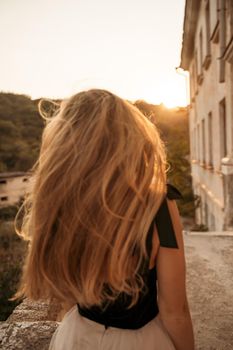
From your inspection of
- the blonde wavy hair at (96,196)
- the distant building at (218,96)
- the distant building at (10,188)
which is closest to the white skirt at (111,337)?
the blonde wavy hair at (96,196)

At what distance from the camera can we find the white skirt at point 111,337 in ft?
4.12

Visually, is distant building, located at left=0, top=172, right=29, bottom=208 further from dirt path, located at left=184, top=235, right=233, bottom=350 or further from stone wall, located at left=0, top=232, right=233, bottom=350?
stone wall, located at left=0, top=232, right=233, bottom=350

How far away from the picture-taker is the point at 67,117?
1246 mm

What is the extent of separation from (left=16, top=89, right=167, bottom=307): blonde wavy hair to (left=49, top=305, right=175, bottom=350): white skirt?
11cm

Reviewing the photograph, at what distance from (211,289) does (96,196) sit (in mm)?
2802

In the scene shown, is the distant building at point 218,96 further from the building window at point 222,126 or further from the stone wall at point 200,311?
the stone wall at point 200,311

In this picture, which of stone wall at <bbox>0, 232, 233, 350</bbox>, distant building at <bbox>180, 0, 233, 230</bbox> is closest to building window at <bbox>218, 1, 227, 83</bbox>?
distant building at <bbox>180, 0, 233, 230</bbox>

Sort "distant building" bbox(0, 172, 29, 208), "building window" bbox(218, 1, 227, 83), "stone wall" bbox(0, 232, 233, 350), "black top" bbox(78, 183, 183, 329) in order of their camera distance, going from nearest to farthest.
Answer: "black top" bbox(78, 183, 183, 329)
"stone wall" bbox(0, 232, 233, 350)
"building window" bbox(218, 1, 227, 83)
"distant building" bbox(0, 172, 29, 208)

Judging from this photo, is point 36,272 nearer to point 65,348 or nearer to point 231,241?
point 65,348

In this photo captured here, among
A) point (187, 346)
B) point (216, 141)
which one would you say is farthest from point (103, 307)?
point (216, 141)

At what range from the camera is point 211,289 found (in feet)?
11.6

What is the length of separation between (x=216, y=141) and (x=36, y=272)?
316 inches

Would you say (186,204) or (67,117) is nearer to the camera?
(67,117)

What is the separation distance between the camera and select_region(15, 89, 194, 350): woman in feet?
3.85
